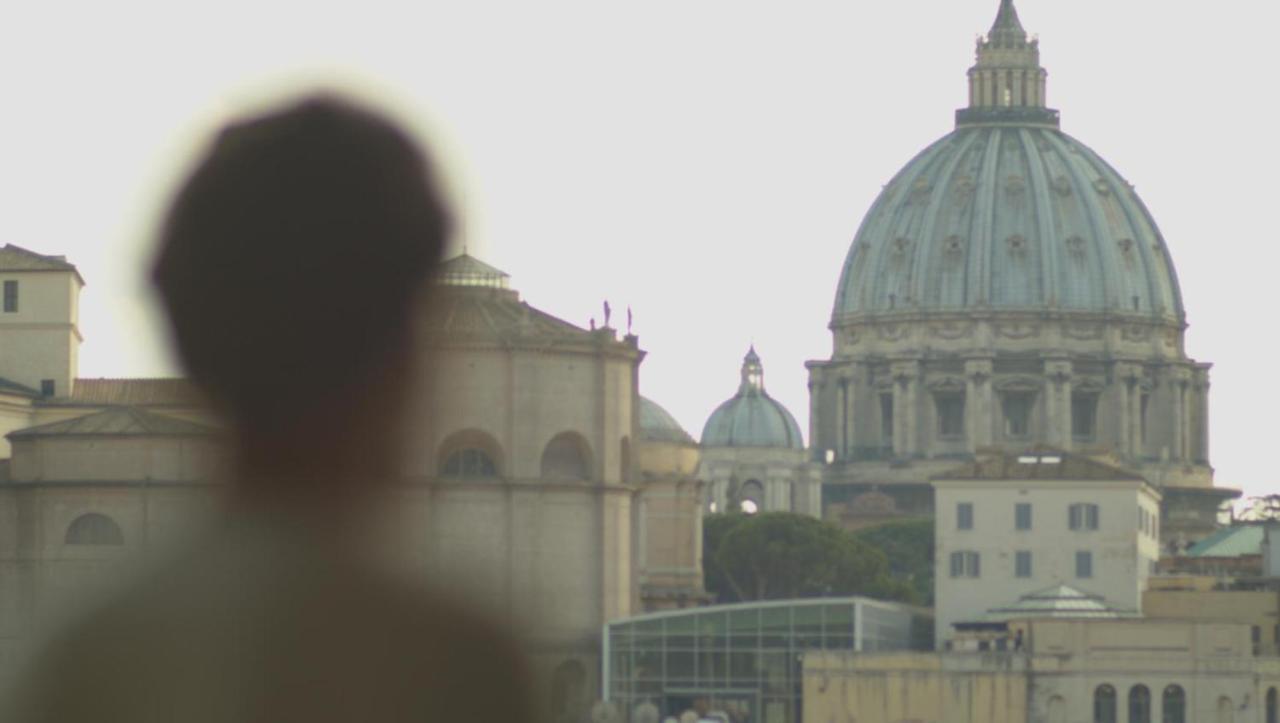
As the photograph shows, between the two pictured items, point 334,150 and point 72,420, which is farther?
point 72,420

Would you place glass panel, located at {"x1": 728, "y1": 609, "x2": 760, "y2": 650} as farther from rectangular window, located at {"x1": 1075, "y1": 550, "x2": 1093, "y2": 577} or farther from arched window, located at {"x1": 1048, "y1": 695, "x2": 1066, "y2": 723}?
rectangular window, located at {"x1": 1075, "y1": 550, "x2": 1093, "y2": 577}

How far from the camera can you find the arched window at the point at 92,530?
131 meters

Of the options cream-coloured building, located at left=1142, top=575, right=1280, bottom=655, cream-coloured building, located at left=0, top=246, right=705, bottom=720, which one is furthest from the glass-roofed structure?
cream-coloured building, located at left=1142, top=575, right=1280, bottom=655

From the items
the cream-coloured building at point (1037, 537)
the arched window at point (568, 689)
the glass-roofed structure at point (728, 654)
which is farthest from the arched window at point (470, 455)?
the cream-coloured building at point (1037, 537)

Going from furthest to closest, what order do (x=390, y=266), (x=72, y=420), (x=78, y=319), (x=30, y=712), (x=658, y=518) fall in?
(x=658, y=518), (x=78, y=319), (x=72, y=420), (x=390, y=266), (x=30, y=712)

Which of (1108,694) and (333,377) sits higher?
(333,377)

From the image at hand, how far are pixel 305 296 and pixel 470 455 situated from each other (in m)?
18.0

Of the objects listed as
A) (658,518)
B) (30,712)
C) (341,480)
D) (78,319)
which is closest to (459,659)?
(341,480)

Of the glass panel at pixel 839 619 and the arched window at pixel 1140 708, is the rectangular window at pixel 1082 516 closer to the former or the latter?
the glass panel at pixel 839 619

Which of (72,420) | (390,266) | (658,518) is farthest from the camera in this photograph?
(658,518)

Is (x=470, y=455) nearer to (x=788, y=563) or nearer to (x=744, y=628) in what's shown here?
(x=744, y=628)

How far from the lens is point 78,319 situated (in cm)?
14362

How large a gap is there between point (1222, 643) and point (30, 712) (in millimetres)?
33657

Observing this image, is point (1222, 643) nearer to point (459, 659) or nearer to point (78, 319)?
point (459, 659)
